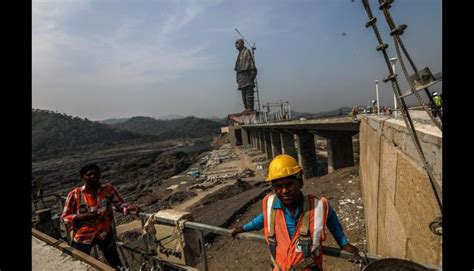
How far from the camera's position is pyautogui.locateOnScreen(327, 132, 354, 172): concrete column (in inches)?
747

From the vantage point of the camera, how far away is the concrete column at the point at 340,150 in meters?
19.0

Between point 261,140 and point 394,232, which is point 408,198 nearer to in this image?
point 394,232

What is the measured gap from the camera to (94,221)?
4.72 meters

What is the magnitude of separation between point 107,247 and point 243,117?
53.6 metres

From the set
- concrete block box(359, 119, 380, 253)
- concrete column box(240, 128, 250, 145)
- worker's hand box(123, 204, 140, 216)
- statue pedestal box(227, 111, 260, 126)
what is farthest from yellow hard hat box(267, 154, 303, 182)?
concrete column box(240, 128, 250, 145)

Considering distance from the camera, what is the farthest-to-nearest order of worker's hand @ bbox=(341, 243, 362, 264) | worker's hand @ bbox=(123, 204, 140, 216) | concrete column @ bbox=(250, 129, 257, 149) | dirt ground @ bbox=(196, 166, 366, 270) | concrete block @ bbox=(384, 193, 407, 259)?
concrete column @ bbox=(250, 129, 257, 149), dirt ground @ bbox=(196, 166, 366, 270), worker's hand @ bbox=(123, 204, 140, 216), concrete block @ bbox=(384, 193, 407, 259), worker's hand @ bbox=(341, 243, 362, 264)

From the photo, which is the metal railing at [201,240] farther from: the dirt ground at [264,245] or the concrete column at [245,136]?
the concrete column at [245,136]

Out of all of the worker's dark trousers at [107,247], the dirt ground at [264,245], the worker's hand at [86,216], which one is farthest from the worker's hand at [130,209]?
the dirt ground at [264,245]

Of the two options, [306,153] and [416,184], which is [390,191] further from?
[306,153]

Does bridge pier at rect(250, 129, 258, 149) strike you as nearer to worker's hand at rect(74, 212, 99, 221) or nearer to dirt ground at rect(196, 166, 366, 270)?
dirt ground at rect(196, 166, 366, 270)

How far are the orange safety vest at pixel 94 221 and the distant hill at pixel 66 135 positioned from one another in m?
117

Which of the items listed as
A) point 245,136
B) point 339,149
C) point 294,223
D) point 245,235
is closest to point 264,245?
point 245,235

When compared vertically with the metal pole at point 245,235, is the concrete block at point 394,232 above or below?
below

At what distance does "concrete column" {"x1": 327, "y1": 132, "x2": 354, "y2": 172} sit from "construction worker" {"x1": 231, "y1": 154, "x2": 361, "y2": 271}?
17.1 metres
